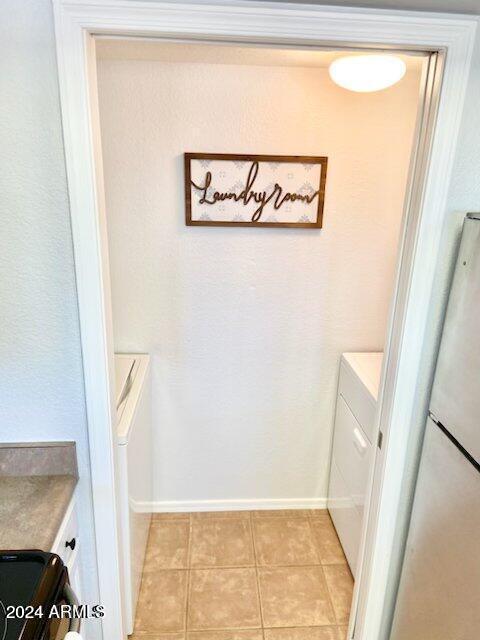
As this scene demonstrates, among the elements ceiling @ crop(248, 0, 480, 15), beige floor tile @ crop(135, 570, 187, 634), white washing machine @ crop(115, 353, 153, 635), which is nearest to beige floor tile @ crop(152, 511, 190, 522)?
white washing machine @ crop(115, 353, 153, 635)

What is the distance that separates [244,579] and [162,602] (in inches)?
15.5

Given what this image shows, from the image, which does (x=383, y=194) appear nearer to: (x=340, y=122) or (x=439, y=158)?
(x=340, y=122)

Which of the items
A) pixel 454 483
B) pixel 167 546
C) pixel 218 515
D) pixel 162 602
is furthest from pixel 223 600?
pixel 454 483

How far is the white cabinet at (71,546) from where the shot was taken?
4.12 ft

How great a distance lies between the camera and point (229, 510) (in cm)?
258

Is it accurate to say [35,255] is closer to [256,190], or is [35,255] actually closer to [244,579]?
[256,190]

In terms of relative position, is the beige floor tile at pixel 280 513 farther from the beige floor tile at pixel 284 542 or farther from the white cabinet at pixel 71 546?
the white cabinet at pixel 71 546

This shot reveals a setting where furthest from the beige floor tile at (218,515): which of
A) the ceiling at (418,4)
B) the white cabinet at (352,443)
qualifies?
the ceiling at (418,4)

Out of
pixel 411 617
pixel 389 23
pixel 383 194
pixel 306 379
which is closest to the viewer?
pixel 389 23

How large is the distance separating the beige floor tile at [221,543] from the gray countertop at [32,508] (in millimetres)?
1176

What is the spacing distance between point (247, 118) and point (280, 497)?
2.02 metres

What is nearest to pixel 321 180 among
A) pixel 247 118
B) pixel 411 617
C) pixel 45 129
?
pixel 247 118

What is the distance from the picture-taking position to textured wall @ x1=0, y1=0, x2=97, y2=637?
1075 millimetres

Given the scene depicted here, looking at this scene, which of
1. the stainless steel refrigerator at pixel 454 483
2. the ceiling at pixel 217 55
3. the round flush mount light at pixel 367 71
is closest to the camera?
the stainless steel refrigerator at pixel 454 483
